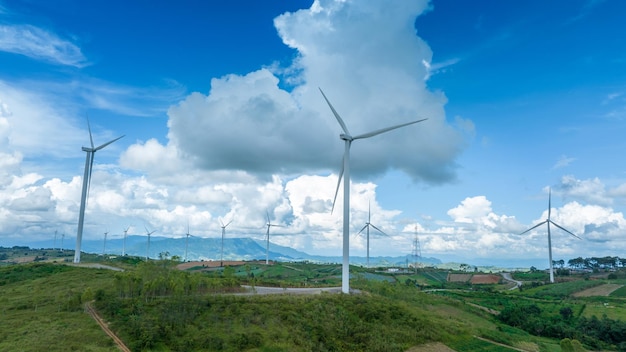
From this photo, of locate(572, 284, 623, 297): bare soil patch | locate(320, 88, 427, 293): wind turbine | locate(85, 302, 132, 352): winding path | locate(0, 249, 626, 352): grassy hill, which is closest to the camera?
locate(85, 302, 132, 352): winding path

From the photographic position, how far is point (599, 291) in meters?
153

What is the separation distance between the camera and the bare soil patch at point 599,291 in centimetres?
14838

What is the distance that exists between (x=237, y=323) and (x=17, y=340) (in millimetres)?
23860

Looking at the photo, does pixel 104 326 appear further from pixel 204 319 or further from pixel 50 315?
pixel 204 319

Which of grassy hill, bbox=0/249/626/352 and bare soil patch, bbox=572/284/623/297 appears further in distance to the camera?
bare soil patch, bbox=572/284/623/297

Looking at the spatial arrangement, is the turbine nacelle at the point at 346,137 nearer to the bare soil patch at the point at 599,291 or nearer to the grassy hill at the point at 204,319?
the grassy hill at the point at 204,319

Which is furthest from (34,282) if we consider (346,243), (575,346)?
(575,346)

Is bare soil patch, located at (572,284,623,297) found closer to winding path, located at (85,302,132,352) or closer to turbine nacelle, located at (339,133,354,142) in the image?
turbine nacelle, located at (339,133,354,142)

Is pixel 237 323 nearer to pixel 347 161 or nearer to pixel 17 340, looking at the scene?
pixel 17 340

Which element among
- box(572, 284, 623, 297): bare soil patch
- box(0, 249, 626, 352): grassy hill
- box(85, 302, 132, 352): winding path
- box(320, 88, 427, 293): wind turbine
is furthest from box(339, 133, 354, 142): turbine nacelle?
box(572, 284, 623, 297): bare soil patch

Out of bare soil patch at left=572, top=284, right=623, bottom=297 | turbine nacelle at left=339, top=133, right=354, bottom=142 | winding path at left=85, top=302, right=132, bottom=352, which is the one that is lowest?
bare soil patch at left=572, top=284, right=623, bottom=297

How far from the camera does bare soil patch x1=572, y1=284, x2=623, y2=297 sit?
148 m

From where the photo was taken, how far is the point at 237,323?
5531 cm

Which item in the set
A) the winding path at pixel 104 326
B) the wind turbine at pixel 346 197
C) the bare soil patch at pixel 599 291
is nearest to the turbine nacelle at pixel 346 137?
the wind turbine at pixel 346 197
